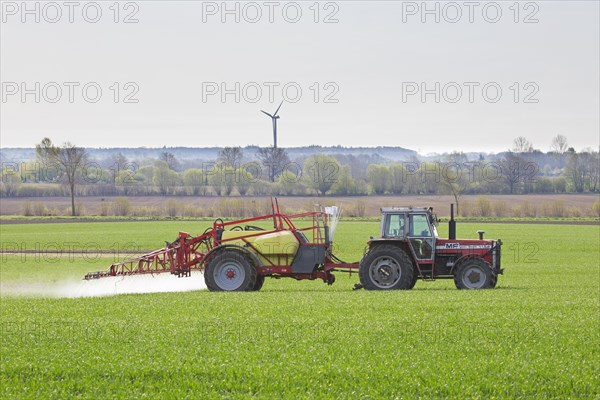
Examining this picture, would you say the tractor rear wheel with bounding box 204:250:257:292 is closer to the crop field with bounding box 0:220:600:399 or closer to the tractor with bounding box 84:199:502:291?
the tractor with bounding box 84:199:502:291

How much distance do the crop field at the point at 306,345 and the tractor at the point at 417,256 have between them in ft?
4.49

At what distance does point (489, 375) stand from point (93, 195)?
11748 centimetres

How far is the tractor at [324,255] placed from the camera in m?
24.9

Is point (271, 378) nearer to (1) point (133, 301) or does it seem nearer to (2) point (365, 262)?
(1) point (133, 301)

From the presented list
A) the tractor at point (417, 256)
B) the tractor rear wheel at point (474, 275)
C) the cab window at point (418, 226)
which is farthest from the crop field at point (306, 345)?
the cab window at point (418, 226)

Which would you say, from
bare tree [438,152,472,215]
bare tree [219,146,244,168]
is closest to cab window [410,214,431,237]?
bare tree [438,152,472,215]

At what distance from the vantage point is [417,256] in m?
25.2

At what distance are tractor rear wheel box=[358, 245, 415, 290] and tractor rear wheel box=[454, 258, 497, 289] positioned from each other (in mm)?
1504

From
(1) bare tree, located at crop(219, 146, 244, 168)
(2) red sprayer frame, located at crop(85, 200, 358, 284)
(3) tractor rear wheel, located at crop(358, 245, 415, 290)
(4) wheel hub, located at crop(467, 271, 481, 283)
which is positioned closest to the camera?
(3) tractor rear wheel, located at crop(358, 245, 415, 290)

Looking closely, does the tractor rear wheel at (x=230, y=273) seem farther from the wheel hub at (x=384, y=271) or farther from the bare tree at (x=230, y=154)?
the bare tree at (x=230, y=154)

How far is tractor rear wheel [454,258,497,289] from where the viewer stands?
82.8 feet

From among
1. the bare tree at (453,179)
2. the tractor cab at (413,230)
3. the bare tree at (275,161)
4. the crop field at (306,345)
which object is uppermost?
the bare tree at (275,161)

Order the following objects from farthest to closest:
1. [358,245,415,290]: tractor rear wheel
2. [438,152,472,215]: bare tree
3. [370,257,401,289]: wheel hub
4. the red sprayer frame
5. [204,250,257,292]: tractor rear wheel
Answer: [438,152,472,215]: bare tree
the red sprayer frame
[204,250,257,292]: tractor rear wheel
[370,257,401,289]: wheel hub
[358,245,415,290]: tractor rear wheel

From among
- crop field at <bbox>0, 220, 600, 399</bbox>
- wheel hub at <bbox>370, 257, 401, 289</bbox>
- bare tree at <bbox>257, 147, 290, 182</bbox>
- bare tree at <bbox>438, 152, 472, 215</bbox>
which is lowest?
crop field at <bbox>0, 220, 600, 399</bbox>
